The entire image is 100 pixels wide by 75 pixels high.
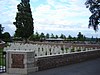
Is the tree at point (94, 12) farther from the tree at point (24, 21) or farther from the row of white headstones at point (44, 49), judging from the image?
the tree at point (24, 21)

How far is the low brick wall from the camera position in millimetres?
16062

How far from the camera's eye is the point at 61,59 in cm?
1867

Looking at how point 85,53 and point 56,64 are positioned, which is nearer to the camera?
point 56,64

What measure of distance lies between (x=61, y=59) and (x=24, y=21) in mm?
45955

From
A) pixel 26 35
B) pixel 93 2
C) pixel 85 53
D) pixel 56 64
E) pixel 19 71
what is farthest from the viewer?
pixel 26 35

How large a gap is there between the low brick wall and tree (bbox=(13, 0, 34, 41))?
1529 inches

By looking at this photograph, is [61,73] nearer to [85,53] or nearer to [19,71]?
[19,71]

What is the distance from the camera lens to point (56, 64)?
17.9 meters

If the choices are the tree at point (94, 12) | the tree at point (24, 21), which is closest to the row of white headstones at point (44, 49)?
the tree at point (94, 12)

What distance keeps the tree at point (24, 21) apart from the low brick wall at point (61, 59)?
38826 millimetres

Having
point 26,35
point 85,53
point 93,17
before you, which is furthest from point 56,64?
point 26,35

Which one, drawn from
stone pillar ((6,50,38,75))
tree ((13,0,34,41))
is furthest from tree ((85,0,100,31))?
stone pillar ((6,50,38,75))

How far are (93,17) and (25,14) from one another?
2451 centimetres

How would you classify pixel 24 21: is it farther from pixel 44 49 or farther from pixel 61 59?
pixel 61 59
